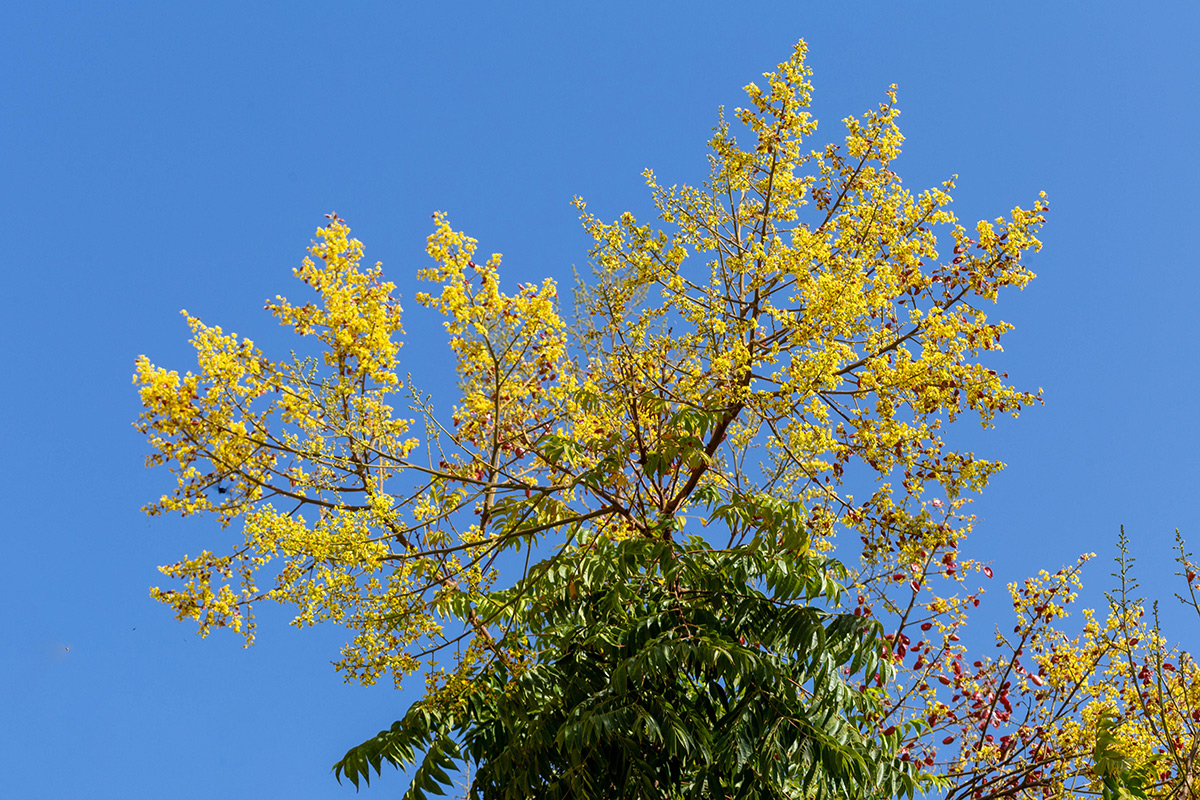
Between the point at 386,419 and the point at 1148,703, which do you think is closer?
the point at 386,419

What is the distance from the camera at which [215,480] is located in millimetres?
4164

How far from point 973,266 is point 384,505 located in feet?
10.6

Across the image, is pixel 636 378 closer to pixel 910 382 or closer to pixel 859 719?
pixel 910 382

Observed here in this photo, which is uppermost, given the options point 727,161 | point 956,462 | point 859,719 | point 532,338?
point 727,161

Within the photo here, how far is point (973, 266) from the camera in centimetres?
527

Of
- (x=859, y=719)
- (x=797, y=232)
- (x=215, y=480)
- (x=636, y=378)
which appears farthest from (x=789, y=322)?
(x=215, y=480)

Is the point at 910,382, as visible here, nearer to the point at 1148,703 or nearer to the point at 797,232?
the point at 797,232

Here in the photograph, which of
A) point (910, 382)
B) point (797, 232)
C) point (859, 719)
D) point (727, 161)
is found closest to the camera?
point (859, 719)

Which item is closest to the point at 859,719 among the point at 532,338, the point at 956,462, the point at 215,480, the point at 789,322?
the point at 956,462

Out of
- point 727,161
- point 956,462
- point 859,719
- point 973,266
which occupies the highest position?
point 727,161

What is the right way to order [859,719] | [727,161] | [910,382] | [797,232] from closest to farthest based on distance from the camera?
[859,719] → [910,382] → [797,232] → [727,161]

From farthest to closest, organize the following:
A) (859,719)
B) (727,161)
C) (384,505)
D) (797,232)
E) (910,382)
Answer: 1. (727,161)
2. (797,232)
3. (910,382)
4. (859,719)
5. (384,505)

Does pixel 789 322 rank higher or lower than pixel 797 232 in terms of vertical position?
lower

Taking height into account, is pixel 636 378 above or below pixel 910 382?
above
